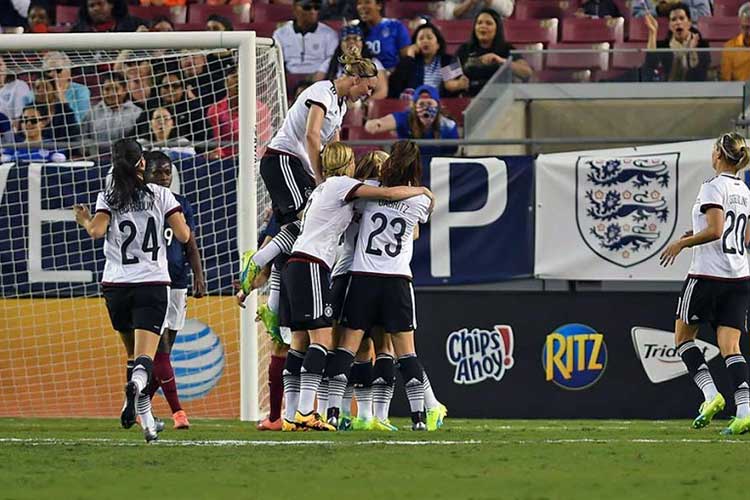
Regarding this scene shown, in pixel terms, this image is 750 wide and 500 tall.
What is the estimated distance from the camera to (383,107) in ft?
51.5

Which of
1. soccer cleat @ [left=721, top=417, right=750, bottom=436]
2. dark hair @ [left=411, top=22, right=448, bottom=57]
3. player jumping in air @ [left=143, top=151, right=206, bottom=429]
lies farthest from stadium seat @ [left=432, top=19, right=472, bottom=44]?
soccer cleat @ [left=721, top=417, right=750, bottom=436]

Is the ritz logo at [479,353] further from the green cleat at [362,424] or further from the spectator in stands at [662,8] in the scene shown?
the spectator in stands at [662,8]

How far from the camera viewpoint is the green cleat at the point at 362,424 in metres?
Result: 9.82

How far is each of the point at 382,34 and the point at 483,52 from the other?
1.27 metres

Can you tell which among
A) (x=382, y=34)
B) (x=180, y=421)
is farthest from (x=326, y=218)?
(x=382, y=34)

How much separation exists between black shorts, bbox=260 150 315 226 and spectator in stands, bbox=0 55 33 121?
4743 millimetres

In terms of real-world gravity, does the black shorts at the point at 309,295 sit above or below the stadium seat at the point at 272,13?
below

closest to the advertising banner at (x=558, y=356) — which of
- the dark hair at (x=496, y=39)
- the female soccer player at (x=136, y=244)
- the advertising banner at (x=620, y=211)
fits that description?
the advertising banner at (x=620, y=211)

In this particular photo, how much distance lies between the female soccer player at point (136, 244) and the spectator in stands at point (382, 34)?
774cm

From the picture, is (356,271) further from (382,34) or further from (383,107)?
(382,34)

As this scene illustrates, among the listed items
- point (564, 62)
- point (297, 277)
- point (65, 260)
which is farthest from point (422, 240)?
point (297, 277)

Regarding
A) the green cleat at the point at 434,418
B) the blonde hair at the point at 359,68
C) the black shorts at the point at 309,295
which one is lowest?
the green cleat at the point at 434,418

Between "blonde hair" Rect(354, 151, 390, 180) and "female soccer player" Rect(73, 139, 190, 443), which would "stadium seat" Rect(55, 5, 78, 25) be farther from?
"female soccer player" Rect(73, 139, 190, 443)

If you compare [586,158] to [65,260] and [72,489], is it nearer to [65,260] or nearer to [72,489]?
[65,260]
